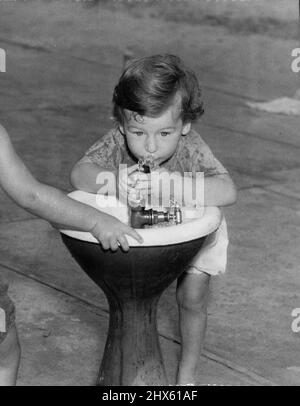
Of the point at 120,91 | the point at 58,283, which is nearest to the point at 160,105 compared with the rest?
the point at 120,91

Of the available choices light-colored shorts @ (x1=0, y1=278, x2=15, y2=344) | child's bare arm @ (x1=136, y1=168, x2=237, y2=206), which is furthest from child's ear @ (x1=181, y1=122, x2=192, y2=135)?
light-colored shorts @ (x1=0, y1=278, x2=15, y2=344)

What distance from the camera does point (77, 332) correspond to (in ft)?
12.4

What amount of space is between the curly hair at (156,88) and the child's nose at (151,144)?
7 centimetres

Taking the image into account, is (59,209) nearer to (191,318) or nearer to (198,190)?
(198,190)

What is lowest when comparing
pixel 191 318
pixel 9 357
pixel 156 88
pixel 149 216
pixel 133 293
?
pixel 191 318

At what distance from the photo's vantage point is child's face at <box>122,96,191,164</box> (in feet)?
9.71

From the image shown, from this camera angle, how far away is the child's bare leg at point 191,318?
3266 mm

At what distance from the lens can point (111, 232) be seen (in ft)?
8.70

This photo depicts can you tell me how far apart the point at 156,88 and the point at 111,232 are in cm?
52

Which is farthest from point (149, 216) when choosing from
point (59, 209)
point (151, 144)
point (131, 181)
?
point (59, 209)

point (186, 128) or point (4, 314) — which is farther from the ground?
point (186, 128)

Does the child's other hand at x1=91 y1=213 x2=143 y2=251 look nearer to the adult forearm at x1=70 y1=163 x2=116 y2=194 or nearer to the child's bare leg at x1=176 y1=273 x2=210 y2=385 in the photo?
the adult forearm at x1=70 y1=163 x2=116 y2=194
